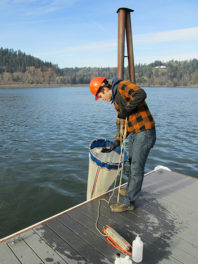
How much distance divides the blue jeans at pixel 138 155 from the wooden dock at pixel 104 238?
0.52 meters

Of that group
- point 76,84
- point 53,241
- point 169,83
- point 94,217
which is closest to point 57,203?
point 94,217

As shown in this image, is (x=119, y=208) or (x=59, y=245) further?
(x=119, y=208)

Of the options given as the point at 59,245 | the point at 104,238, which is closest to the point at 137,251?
the point at 104,238

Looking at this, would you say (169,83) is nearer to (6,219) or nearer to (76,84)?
(76,84)

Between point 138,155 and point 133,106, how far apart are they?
2.77ft

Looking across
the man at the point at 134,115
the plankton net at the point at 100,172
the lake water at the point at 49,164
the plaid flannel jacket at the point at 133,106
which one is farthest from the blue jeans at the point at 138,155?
the lake water at the point at 49,164

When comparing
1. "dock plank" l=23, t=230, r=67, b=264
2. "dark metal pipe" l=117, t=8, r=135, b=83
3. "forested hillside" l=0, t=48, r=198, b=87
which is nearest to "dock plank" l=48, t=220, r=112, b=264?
"dock plank" l=23, t=230, r=67, b=264

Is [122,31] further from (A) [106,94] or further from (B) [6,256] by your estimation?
(B) [6,256]

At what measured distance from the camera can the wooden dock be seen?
2.83 meters

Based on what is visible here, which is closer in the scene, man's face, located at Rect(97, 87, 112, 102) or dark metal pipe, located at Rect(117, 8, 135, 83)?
man's face, located at Rect(97, 87, 112, 102)

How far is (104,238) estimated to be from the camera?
10.4 feet

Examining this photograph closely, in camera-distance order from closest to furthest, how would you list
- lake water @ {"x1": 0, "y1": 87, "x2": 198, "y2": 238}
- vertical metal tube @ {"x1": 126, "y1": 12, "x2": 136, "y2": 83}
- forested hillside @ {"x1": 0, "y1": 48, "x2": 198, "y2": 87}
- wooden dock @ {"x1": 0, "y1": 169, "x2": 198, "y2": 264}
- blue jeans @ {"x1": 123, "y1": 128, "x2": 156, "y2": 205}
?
wooden dock @ {"x1": 0, "y1": 169, "x2": 198, "y2": 264}
blue jeans @ {"x1": 123, "y1": 128, "x2": 156, "y2": 205}
lake water @ {"x1": 0, "y1": 87, "x2": 198, "y2": 238}
vertical metal tube @ {"x1": 126, "y1": 12, "x2": 136, "y2": 83}
forested hillside @ {"x1": 0, "y1": 48, "x2": 198, "y2": 87}

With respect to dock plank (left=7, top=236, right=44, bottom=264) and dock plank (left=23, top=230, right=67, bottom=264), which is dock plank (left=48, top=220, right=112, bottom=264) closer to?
dock plank (left=23, top=230, right=67, bottom=264)

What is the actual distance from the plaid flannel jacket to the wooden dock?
1.56 m
